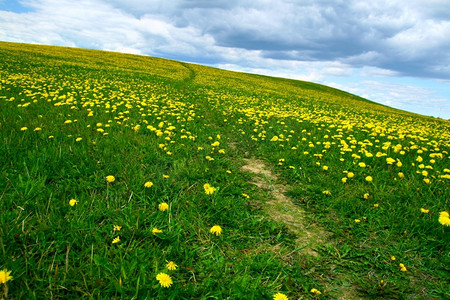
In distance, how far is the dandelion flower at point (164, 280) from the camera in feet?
5.48

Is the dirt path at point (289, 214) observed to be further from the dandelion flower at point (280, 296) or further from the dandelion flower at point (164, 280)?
the dandelion flower at point (164, 280)

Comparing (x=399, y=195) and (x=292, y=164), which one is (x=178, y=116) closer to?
(x=292, y=164)

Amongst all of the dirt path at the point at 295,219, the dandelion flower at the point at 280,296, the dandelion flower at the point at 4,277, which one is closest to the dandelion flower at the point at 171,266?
the dandelion flower at the point at 280,296

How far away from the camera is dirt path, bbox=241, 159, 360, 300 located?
2027 mm

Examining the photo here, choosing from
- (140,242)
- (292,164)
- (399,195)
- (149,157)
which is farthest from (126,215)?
(399,195)

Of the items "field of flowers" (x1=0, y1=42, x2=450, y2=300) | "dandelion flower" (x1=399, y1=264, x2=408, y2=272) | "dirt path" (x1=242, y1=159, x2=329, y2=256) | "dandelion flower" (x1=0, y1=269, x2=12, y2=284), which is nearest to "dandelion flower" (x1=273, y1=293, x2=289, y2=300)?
"field of flowers" (x1=0, y1=42, x2=450, y2=300)

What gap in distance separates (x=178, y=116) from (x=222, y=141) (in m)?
2.13

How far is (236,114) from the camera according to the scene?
30.1 feet

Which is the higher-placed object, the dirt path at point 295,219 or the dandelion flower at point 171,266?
the dirt path at point 295,219

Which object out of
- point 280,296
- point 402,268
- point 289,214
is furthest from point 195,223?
point 402,268

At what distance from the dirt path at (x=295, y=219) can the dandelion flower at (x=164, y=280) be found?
1.35 m

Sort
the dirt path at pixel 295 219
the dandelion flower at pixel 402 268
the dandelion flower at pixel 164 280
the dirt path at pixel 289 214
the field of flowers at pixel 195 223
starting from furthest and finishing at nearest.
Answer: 1. the dirt path at pixel 289 214
2. the dandelion flower at pixel 402 268
3. the dirt path at pixel 295 219
4. the field of flowers at pixel 195 223
5. the dandelion flower at pixel 164 280

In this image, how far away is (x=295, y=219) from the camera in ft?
9.73

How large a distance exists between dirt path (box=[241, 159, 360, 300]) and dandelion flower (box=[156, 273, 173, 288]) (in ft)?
4.41
